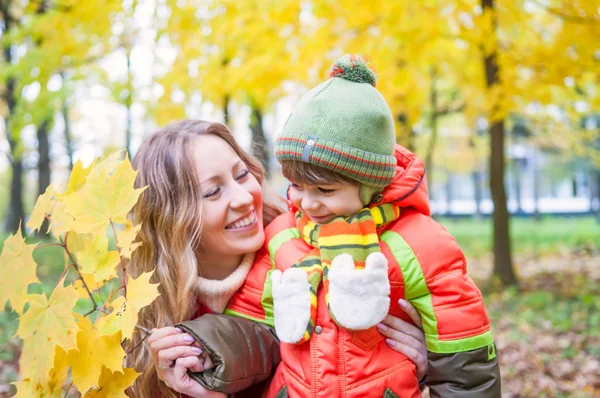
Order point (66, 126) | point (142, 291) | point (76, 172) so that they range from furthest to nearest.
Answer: point (66, 126) → point (76, 172) → point (142, 291)

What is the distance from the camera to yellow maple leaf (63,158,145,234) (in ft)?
4.50

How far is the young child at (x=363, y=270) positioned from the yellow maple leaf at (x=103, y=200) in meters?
0.48

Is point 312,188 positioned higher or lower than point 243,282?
higher

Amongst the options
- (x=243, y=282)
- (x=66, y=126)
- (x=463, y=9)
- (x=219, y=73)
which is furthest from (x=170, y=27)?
(x=66, y=126)

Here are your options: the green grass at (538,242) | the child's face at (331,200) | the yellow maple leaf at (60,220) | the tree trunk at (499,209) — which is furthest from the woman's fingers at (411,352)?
the green grass at (538,242)

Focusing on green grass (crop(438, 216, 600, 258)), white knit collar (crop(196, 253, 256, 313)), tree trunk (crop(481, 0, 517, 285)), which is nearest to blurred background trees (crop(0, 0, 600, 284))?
tree trunk (crop(481, 0, 517, 285))

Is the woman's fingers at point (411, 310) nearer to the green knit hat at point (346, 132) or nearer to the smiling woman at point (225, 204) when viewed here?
the green knit hat at point (346, 132)

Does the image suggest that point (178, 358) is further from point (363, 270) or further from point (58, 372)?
point (363, 270)

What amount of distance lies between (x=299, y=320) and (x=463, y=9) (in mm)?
4314

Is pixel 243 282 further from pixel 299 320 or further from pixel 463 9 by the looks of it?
pixel 463 9

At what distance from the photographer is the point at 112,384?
4.74ft

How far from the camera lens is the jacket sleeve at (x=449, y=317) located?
1492mm

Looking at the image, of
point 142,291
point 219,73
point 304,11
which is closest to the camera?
point 142,291

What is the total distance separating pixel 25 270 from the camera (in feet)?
4.41
